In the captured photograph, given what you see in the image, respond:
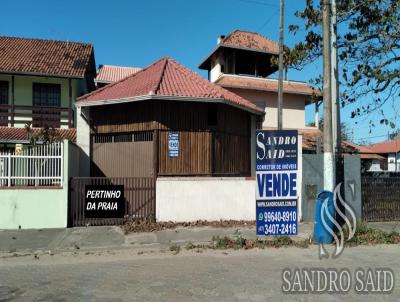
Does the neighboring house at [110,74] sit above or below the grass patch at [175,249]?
above

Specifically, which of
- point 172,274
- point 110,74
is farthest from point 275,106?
point 172,274

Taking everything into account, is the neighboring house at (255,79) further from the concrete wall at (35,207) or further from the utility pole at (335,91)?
the concrete wall at (35,207)

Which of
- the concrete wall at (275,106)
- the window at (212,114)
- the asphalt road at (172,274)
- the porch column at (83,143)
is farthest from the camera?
the concrete wall at (275,106)

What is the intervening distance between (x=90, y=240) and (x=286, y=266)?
511 centimetres

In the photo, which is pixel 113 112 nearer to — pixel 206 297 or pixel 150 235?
pixel 150 235

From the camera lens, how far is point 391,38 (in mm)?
14219

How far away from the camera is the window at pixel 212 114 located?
14385 mm

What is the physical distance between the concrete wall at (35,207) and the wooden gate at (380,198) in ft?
30.0

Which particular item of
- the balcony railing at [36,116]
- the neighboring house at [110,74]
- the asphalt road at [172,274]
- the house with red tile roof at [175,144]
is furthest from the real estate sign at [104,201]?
the neighboring house at [110,74]

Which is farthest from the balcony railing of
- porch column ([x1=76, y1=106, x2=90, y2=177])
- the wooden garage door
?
the wooden garage door

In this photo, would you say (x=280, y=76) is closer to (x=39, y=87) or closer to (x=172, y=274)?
(x=39, y=87)

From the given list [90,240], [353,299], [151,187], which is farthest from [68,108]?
[353,299]

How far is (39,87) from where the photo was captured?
2162 centimetres

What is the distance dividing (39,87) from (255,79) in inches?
467
